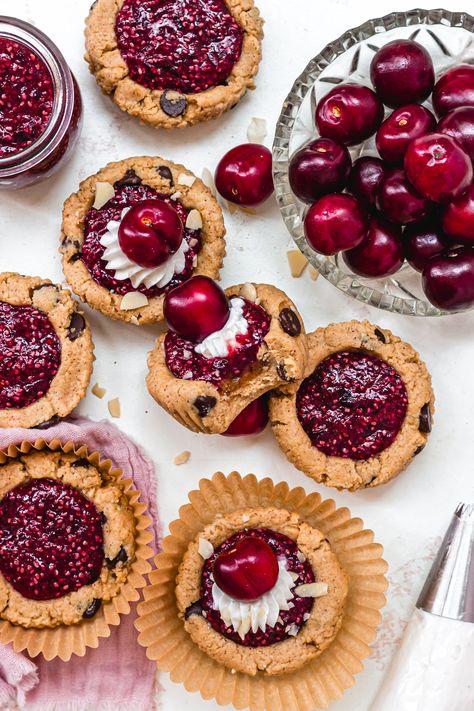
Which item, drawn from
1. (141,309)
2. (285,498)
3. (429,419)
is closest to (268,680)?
(285,498)

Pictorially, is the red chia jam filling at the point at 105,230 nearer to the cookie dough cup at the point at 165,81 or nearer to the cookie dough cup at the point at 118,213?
the cookie dough cup at the point at 118,213

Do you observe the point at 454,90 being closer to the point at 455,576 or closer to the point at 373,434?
the point at 373,434

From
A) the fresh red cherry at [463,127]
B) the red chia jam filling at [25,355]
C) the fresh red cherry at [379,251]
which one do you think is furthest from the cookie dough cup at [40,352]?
the fresh red cherry at [463,127]

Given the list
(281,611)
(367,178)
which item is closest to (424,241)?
(367,178)

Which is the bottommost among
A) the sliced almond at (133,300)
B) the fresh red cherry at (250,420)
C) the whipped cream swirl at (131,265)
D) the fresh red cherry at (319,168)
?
the fresh red cherry at (250,420)

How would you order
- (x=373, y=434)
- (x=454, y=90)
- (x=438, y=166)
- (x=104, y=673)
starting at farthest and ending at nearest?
(x=104, y=673) → (x=373, y=434) → (x=454, y=90) → (x=438, y=166)

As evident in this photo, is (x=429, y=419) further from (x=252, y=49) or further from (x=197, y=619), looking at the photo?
(x=252, y=49)
